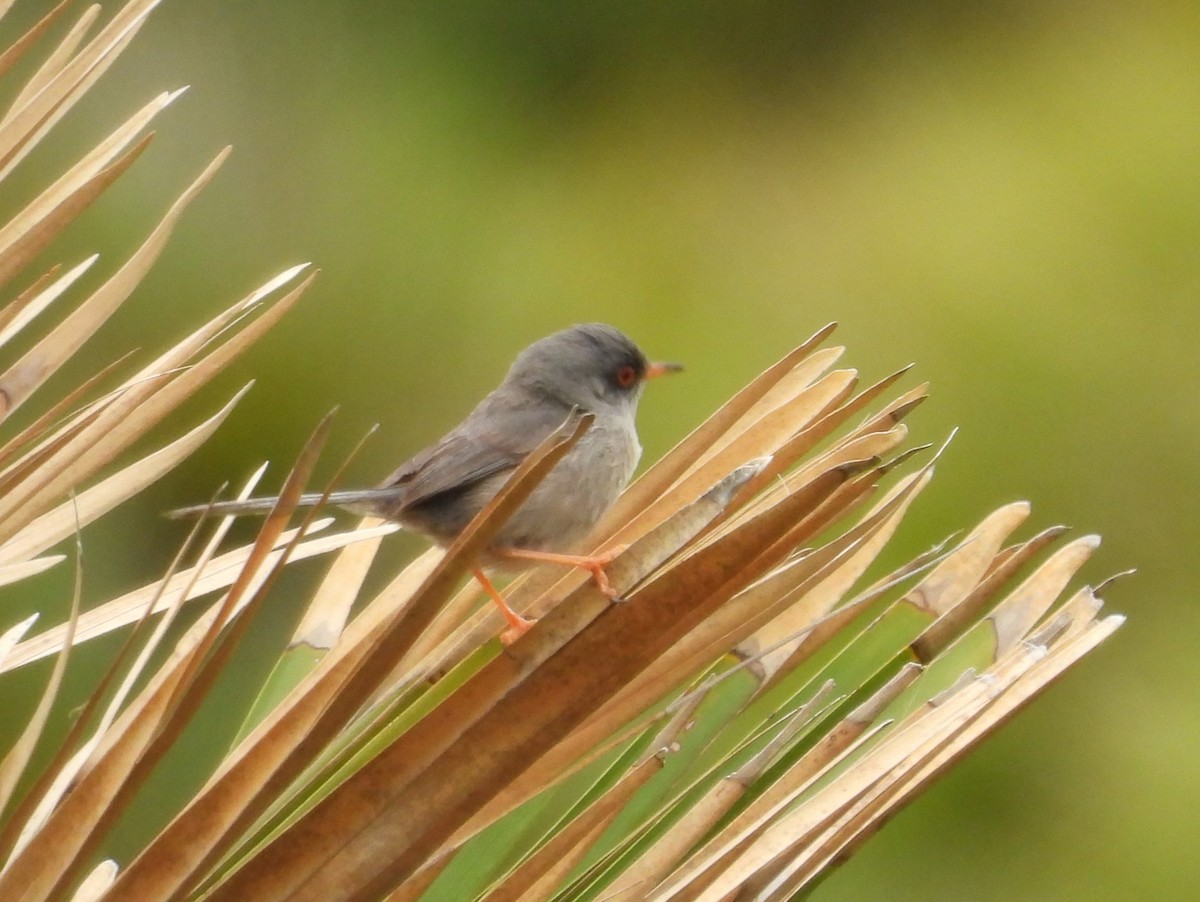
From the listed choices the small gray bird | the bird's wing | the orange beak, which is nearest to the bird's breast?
the small gray bird

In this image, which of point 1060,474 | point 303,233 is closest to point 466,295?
point 303,233

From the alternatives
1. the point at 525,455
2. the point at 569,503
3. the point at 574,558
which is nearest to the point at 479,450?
the point at 525,455

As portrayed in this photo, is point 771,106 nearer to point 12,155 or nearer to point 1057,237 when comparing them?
point 1057,237

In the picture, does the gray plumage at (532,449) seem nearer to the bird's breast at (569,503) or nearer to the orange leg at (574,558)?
the bird's breast at (569,503)

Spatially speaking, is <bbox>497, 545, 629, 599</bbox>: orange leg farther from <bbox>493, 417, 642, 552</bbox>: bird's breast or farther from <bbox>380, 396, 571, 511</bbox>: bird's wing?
<bbox>380, 396, 571, 511</bbox>: bird's wing

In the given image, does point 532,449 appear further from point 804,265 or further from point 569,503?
point 804,265
